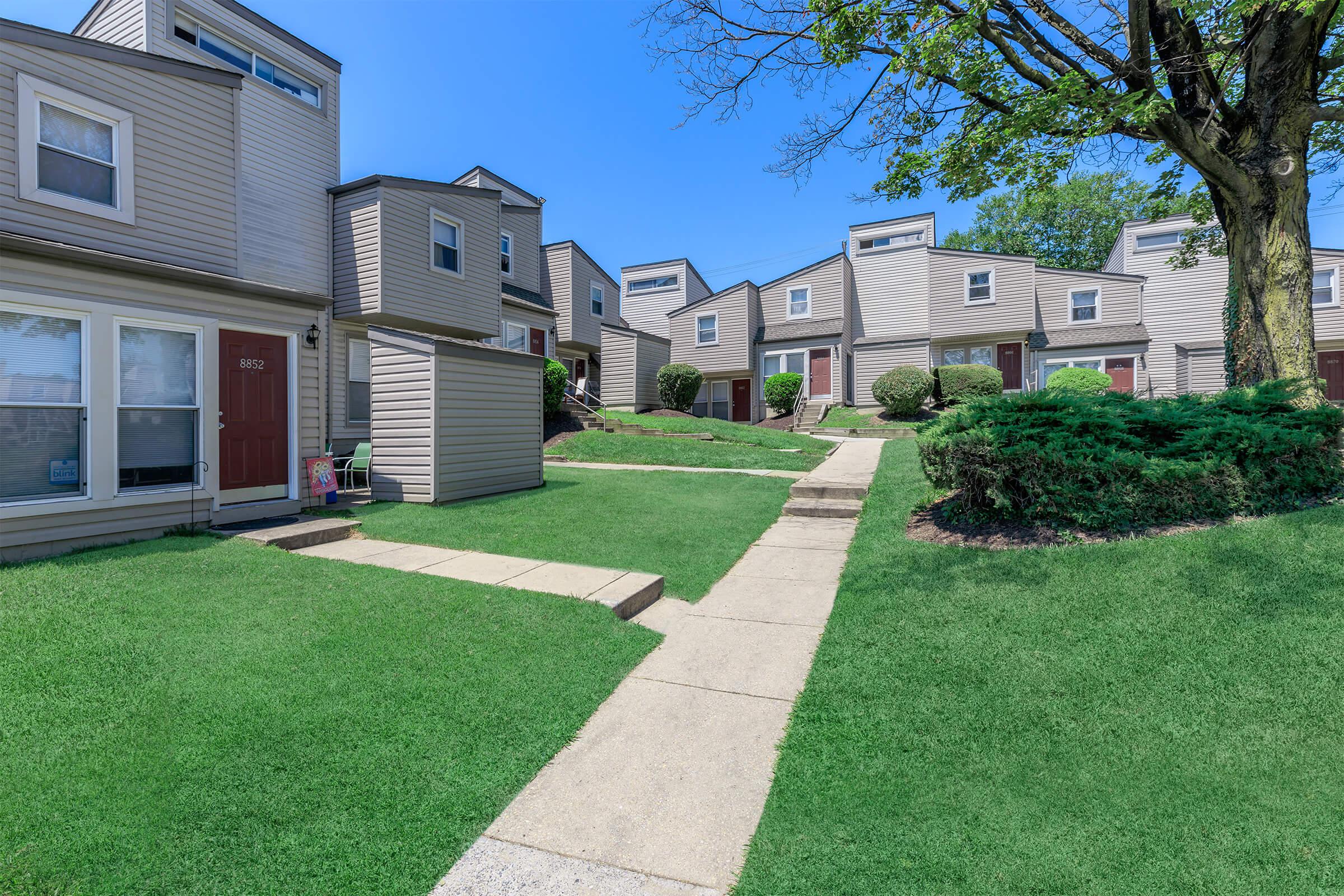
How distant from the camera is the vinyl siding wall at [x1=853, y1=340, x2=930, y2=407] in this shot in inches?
923

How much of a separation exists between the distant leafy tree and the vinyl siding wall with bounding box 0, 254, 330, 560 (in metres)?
36.5

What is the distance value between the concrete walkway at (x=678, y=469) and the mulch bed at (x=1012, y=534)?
5.17 meters

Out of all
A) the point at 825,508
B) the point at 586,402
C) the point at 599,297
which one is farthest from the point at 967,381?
the point at 825,508

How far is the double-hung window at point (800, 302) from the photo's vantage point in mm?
24953

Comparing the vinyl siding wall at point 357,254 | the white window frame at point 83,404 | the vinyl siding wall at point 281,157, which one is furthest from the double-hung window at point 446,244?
the white window frame at point 83,404

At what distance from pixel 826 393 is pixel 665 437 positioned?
968cm

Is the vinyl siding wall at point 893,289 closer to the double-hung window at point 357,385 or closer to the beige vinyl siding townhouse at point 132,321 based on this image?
the double-hung window at point 357,385

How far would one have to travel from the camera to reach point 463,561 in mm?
5617

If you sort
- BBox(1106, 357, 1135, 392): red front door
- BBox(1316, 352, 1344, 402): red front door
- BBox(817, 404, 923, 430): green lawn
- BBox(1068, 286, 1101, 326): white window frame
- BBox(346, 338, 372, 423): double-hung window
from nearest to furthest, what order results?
1. BBox(346, 338, 372, 423): double-hung window
2. BBox(817, 404, 923, 430): green lawn
3. BBox(1316, 352, 1344, 402): red front door
4. BBox(1106, 357, 1135, 392): red front door
5. BBox(1068, 286, 1101, 326): white window frame

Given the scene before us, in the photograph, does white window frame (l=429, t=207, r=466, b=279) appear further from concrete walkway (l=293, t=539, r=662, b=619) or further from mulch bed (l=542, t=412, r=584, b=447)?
concrete walkway (l=293, t=539, r=662, b=619)

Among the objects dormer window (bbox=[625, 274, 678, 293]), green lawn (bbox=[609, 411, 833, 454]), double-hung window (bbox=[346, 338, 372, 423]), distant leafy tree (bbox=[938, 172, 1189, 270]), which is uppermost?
distant leafy tree (bbox=[938, 172, 1189, 270])

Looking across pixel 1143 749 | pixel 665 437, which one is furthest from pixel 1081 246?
pixel 1143 749

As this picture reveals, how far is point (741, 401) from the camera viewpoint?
26.4m

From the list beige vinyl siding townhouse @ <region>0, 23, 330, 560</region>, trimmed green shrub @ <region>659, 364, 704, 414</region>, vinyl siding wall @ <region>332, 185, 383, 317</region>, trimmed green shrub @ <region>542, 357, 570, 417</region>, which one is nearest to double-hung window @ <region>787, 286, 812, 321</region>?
trimmed green shrub @ <region>659, 364, 704, 414</region>
